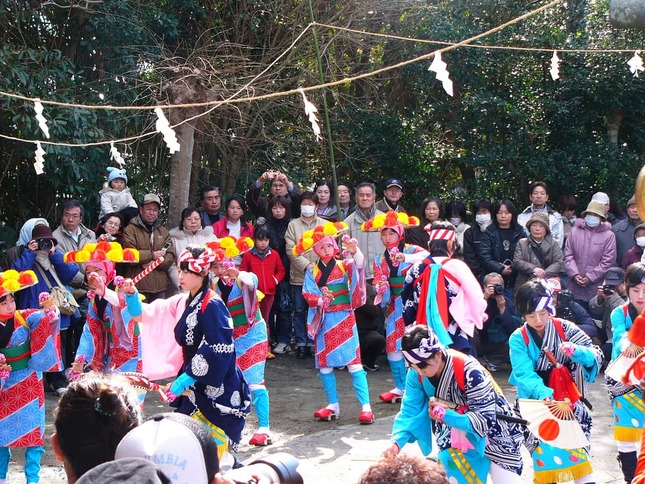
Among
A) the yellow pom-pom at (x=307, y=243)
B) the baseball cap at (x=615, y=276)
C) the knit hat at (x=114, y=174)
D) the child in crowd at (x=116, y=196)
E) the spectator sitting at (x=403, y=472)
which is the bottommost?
the baseball cap at (x=615, y=276)

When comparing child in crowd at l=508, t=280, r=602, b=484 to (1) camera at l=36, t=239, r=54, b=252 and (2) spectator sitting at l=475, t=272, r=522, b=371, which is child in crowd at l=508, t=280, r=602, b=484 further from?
(1) camera at l=36, t=239, r=54, b=252

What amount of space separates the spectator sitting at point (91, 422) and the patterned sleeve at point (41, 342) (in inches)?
125

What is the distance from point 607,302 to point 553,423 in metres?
4.21

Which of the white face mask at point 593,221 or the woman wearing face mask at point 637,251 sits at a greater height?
the white face mask at point 593,221

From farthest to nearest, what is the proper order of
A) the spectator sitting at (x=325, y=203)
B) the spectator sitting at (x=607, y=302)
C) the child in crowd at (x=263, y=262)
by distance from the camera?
the spectator sitting at (x=325, y=203) → the child in crowd at (x=263, y=262) → the spectator sitting at (x=607, y=302)

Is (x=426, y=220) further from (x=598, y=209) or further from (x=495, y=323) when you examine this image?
(x=598, y=209)

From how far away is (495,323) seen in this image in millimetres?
9062

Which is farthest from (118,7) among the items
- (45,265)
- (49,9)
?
(45,265)

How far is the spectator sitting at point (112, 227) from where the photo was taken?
8.69m

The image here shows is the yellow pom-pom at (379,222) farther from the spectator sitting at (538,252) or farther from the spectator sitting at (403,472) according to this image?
the spectator sitting at (403,472)

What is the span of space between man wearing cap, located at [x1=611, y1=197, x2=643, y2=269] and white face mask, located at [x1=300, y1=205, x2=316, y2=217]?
322 cm

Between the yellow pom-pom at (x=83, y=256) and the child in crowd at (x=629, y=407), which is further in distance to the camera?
the yellow pom-pom at (x=83, y=256)

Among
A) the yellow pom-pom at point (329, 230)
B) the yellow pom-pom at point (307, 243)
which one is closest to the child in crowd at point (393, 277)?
the yellow pom-pom at point (329, 230)

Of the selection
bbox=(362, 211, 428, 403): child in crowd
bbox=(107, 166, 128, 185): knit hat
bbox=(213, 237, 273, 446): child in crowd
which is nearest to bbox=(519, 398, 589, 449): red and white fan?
bbox=(213, 237, 273, 446): child in crowd
